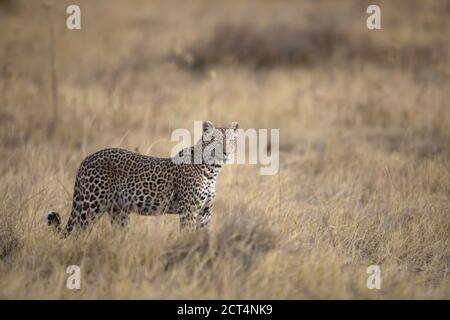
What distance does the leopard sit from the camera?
7.66 meters

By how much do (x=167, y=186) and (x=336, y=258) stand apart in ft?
6.64

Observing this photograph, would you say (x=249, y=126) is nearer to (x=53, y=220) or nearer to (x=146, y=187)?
(x=146, y=187)

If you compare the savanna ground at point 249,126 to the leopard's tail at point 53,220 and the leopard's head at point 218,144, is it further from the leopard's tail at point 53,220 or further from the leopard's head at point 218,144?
the leopard's head at point 218,144

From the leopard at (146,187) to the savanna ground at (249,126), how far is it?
0.77 feet

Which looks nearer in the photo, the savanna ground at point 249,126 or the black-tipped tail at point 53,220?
the savanna ground at point 249,126

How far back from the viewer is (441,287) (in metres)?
6.99

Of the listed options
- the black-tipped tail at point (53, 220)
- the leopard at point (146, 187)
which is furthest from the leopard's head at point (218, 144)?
the black-tipped tail at point (53, 220)

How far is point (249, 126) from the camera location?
47.4 feet

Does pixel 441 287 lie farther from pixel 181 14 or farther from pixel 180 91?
pixel 181 14

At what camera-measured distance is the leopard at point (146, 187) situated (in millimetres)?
7656

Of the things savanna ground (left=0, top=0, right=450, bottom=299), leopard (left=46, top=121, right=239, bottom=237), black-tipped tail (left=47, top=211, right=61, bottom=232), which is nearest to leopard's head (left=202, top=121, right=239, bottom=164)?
leopard (left=46, top=121, right=239, bottom=237)

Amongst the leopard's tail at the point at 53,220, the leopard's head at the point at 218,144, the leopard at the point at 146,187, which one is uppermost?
the leopard's head at the point at 218,144

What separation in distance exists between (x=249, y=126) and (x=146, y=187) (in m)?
6.93
